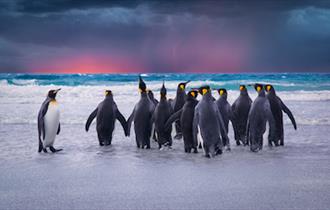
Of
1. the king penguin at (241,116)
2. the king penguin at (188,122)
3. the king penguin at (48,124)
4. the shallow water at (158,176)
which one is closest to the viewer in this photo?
the shallow water at (158,176)

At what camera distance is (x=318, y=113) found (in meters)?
12.9

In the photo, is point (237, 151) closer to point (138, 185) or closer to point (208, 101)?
point (208, 101)

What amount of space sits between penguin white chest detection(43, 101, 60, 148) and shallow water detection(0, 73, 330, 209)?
295mm

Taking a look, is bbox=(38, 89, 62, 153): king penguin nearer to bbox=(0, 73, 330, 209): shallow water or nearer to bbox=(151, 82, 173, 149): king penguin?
bbox=(0, 73, 330, 209): shallow water

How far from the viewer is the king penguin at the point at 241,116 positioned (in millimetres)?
8211

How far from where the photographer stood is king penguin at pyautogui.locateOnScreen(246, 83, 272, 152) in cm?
746

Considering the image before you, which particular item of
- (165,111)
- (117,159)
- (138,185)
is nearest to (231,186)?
(138,185)

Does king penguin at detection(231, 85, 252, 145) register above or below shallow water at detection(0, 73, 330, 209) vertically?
above

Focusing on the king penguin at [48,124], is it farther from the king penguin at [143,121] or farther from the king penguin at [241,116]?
the king penguin at [241,116]

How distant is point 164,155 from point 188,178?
1724mm

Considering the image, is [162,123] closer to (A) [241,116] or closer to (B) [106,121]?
(B) [106,121]

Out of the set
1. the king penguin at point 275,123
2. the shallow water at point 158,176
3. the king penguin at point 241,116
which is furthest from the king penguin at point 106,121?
the king penguin at point 275,123

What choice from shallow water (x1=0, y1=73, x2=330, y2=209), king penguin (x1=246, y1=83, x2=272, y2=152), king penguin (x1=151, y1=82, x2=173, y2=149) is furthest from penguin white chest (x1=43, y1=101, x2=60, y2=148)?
king penguin (x1=246, y1=83, x2=272, y2=152)

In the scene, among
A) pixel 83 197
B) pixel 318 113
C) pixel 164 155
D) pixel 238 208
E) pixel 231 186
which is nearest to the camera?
pixel 238 208
